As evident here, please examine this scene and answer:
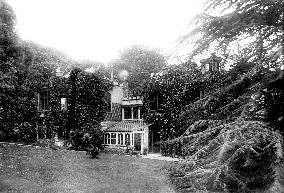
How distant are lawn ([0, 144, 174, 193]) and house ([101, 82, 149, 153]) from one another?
3.84 meters

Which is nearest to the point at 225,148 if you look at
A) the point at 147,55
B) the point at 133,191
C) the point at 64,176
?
the point at 133,191

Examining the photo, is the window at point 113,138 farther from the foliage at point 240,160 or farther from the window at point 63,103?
the foliage at point 240,160

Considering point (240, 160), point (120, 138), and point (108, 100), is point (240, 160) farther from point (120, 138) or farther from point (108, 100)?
point (108, 100)

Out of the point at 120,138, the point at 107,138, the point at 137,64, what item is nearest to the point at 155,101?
the point at 137,64

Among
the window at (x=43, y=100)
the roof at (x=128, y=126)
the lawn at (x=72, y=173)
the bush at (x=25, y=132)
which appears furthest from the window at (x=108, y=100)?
the bush at (x=25, y=132)

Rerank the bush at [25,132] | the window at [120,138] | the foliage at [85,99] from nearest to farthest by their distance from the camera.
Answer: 1. the window at [120,138]
2. the bush at [25,132]
3. the foliage at [85,99]

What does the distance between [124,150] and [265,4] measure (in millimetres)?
23531

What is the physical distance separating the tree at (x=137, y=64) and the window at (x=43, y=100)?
7.43 metres

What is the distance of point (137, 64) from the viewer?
28.7 metres

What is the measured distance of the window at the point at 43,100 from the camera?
29.4 meters

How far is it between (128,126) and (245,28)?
78.4ft

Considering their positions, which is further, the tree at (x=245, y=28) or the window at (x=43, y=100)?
the window at (x=43, y=100)

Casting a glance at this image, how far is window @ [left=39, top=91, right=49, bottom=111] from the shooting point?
96.5 ft

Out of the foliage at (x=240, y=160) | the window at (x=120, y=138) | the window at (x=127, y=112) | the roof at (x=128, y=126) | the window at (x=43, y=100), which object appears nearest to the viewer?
the foliage at (x=240, y=160)
